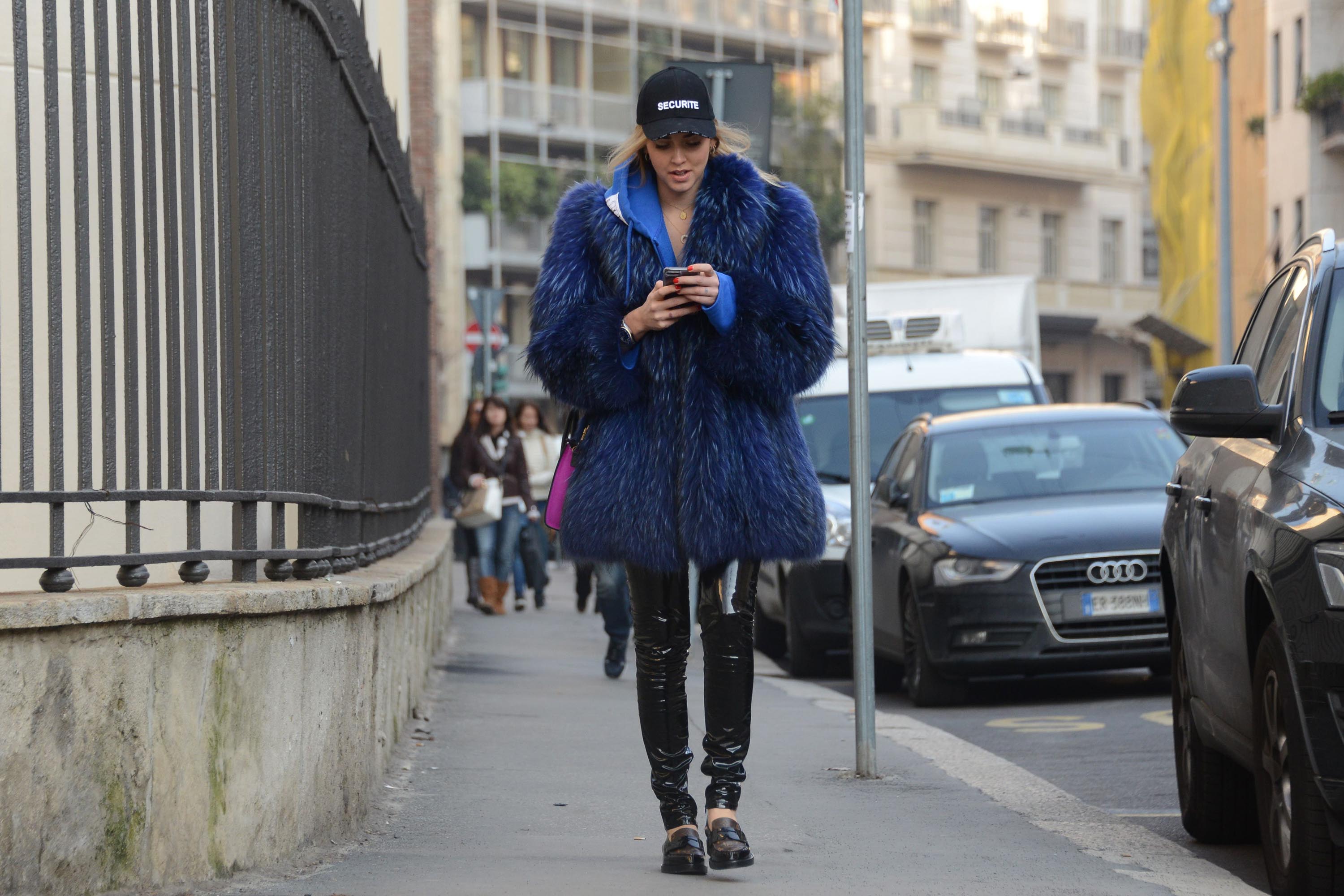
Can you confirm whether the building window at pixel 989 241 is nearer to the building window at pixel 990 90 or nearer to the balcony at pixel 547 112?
the building window at pixel 990 90

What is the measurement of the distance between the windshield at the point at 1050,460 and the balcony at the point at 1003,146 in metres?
47.5

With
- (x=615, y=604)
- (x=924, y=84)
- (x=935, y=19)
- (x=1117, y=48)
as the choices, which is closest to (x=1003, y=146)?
(x=924, y=84)

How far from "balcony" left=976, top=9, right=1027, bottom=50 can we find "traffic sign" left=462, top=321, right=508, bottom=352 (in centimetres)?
3502

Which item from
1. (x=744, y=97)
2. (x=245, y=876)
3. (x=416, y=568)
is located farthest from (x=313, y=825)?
(x=744, y=97)

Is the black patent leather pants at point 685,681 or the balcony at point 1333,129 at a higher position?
the balcony at point 1333,129

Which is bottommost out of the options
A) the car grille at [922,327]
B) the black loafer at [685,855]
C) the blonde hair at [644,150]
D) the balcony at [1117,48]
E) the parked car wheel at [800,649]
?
the parked car wheel at [800,649]

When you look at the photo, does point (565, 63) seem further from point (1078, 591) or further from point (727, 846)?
point (727, 846)

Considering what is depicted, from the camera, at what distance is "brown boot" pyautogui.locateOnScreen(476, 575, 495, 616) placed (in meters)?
19.2

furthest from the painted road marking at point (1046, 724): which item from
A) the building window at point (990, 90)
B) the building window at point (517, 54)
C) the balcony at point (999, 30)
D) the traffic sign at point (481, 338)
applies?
the balcony at point (999, 30)

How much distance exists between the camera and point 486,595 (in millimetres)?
19234

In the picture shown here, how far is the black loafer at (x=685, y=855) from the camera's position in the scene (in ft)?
17.8

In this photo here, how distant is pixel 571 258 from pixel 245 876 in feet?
5.62

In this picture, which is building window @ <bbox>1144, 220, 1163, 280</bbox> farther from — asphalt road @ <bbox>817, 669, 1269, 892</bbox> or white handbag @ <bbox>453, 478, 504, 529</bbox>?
asphalt road @ <bbox>817, 669, 1269, 892</bbox>

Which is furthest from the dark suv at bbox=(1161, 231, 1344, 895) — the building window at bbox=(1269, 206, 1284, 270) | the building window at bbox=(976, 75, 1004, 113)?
the building window at bbox=(976, 75, 1004, 113)
